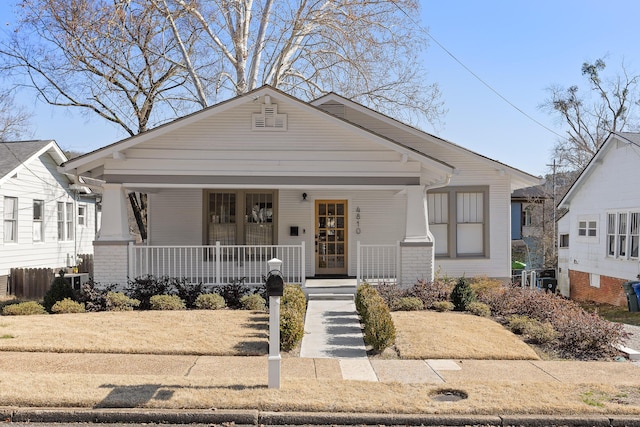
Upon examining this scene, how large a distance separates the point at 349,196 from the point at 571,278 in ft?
47.2

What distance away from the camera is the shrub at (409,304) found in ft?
40.8

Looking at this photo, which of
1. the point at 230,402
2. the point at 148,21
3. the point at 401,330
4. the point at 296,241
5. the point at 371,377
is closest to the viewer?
the point at 230,402

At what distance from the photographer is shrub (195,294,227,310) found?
12.6 m

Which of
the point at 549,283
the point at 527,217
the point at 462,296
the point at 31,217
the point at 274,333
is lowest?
the point at 549,283

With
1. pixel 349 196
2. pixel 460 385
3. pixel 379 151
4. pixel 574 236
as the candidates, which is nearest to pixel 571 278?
pixel 574 236

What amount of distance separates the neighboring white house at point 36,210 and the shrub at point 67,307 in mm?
7100

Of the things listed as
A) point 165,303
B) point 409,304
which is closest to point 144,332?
point 165,303

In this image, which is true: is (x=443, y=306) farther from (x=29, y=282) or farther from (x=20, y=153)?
(x=20, y=153)

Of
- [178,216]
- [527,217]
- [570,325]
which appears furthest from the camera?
[527,217]

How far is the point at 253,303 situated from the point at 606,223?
51.6 feet

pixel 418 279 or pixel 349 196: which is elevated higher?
pixel 349 196

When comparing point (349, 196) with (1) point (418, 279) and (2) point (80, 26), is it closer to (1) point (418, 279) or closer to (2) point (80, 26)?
(1) point (418, 279)

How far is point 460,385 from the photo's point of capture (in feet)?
23.8

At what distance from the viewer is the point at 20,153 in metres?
21.3
